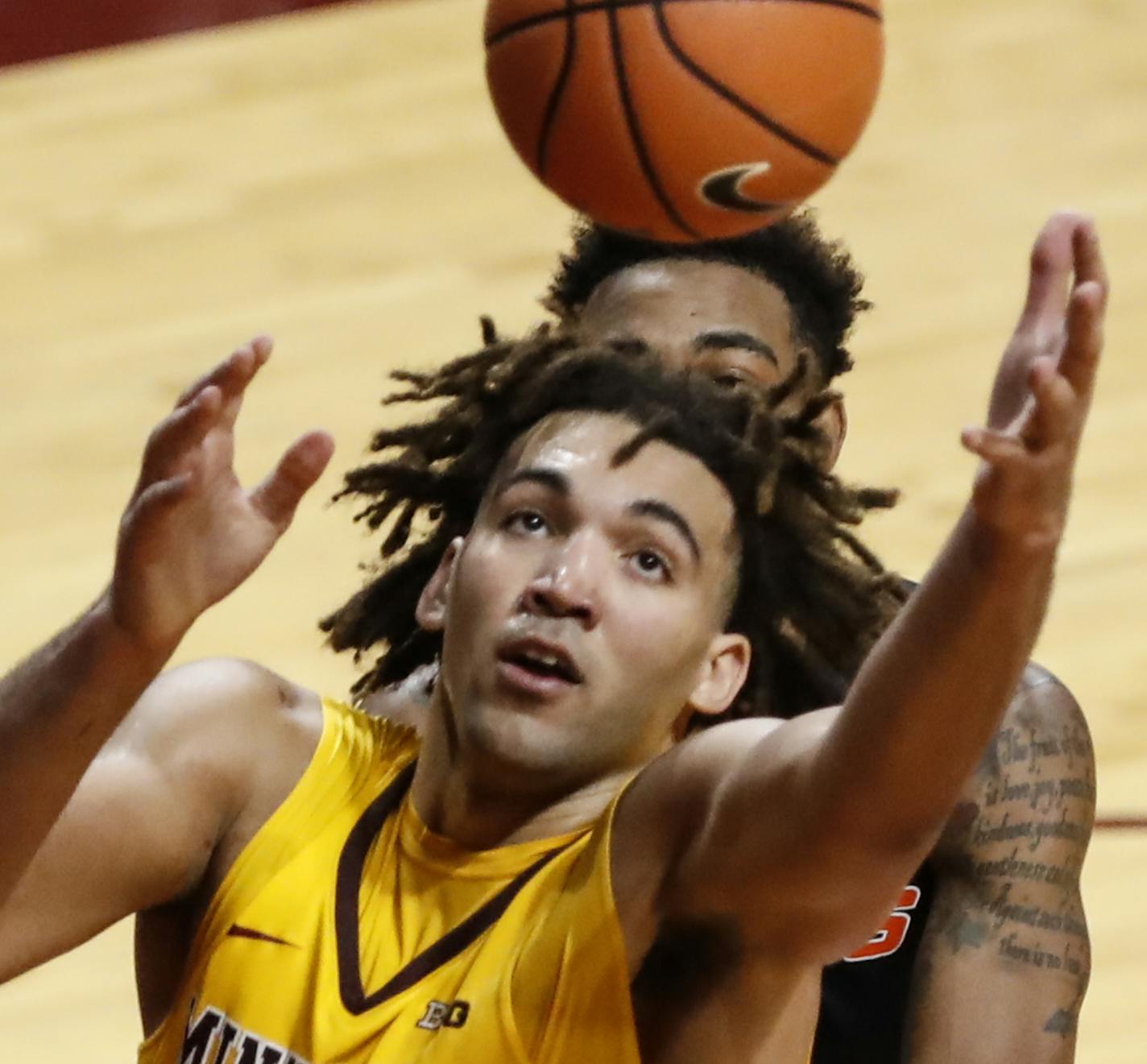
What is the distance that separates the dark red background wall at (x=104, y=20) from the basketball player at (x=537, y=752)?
3.39 metres

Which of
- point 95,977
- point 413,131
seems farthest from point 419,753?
point 413,131

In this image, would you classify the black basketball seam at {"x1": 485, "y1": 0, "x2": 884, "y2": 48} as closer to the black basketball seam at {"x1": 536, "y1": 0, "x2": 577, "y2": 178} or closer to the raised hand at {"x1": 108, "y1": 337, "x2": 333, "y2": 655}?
the black basketball seam at {"x1": 536, "y1": 0, "x2": 577, "y2": 178}

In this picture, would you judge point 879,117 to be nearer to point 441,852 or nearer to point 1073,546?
point 1073,546

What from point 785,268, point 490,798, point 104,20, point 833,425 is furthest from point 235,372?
point 104,20

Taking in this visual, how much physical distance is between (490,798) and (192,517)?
1.63 ft

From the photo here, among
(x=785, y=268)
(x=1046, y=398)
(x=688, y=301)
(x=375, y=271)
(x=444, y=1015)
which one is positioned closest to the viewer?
(x=1046, y=398)

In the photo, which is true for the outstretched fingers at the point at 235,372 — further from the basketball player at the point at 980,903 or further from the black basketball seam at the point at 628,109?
the basketball player at the point at 980,903

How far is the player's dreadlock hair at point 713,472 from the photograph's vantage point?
94.7 inches

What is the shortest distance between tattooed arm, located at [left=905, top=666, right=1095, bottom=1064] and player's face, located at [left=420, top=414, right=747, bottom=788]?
1.15ft

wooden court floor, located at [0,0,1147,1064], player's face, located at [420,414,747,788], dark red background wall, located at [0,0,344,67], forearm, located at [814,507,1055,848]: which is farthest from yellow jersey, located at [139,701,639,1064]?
dark red background wall, located at [0,0,344,67]

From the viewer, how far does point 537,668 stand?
2258 millimetres

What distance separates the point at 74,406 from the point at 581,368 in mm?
2448

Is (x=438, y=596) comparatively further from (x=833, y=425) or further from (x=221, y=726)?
(x=833, y=425)

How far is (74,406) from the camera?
4.72 metres
